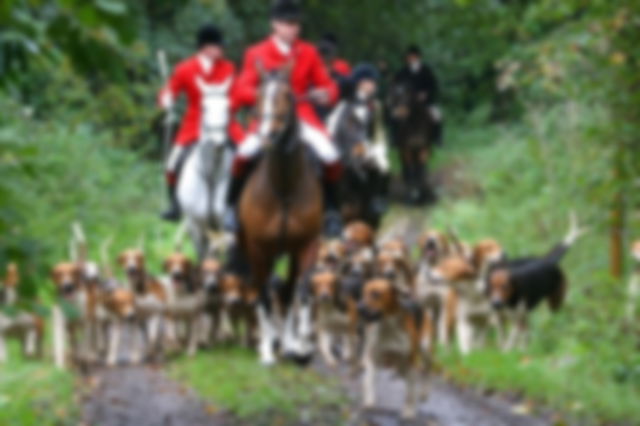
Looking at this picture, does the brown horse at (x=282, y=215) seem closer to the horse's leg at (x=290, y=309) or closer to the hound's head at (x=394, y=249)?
the horse's leg at (x=290, y=309)

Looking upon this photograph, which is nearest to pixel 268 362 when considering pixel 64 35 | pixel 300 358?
pixel 300 358

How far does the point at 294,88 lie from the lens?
11.6m

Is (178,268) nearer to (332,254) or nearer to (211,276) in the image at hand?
(211,276)

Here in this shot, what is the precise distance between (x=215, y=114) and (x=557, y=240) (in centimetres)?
628

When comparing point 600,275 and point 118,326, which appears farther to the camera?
point 118,326

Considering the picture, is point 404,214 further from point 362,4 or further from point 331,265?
point 331,265

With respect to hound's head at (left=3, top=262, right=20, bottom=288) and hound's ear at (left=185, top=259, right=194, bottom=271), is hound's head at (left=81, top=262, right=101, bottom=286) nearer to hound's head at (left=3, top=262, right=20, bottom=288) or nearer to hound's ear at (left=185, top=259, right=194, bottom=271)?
hound's ear at (left=185, top=259, right=194, bottom=271)

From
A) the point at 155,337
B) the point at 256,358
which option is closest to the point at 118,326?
the point at 155,337

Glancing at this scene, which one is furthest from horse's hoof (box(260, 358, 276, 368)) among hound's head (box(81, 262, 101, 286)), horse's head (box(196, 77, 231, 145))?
horse's head (box(196, 77, 231, 145))

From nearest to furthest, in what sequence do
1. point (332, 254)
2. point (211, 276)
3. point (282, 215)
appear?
point (282, 215)
point (211, 276)
point (332, 254)

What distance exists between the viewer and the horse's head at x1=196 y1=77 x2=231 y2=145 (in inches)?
497

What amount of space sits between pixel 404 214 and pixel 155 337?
13074 millimetres

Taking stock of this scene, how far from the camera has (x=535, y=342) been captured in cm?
1298

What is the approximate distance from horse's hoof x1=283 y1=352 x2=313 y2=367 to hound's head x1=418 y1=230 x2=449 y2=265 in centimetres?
291
